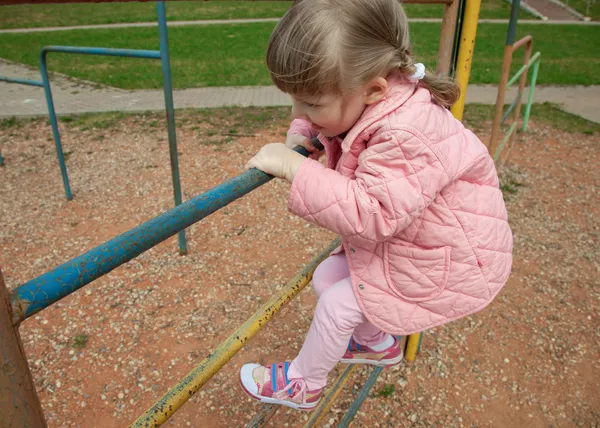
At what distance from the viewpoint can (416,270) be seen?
3.95ft

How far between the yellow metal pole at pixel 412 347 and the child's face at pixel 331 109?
1.44 metres

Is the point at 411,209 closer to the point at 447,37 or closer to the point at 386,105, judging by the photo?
the point at 386,105

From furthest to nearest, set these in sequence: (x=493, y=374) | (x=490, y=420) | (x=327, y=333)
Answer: (x=493, y=374), (x=490, y=420), (x=327, y=333)

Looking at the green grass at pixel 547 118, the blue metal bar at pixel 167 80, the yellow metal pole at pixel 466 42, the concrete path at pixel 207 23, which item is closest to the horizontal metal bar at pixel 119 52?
the blue metal bar at pixel 167 80

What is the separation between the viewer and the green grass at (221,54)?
777 centimetres

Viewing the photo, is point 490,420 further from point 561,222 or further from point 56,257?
point 56,257

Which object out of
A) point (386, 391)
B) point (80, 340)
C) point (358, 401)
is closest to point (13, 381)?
point (358, 401)

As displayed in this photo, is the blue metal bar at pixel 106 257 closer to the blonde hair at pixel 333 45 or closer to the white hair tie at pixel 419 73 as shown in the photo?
the blonde hair at pixel 333 45

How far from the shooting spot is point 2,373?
52cm

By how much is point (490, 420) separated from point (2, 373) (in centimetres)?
216

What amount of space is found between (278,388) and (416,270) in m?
0.51

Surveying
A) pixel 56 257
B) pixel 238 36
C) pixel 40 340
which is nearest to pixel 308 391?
pixel 40 340

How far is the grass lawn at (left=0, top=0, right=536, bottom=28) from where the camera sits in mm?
13836

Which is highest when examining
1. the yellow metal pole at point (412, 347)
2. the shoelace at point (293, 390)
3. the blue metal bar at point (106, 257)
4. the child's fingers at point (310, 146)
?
the blue metal bar at point (106, 257)
